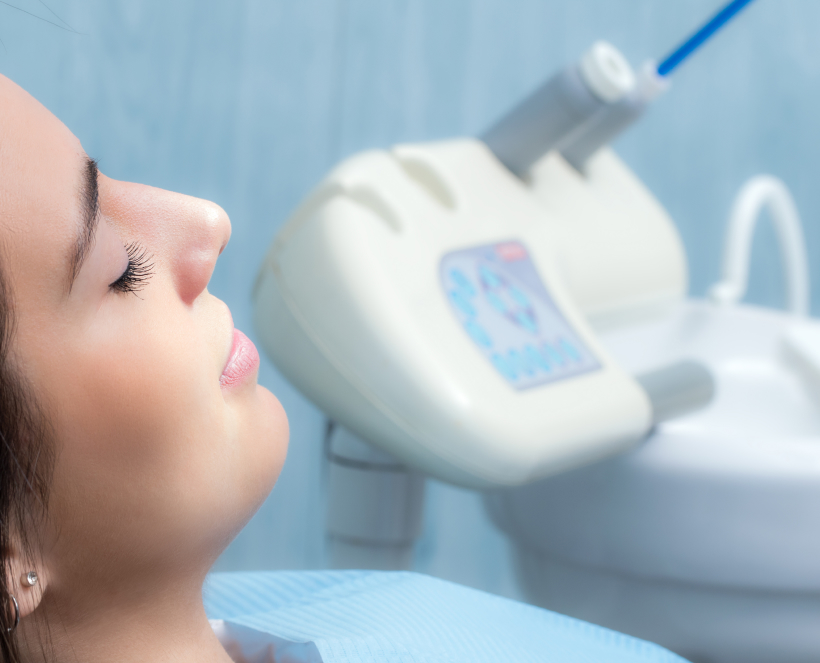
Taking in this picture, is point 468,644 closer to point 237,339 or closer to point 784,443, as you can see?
point 237,339

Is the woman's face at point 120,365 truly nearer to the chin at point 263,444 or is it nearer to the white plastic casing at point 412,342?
the chin at point 263,444

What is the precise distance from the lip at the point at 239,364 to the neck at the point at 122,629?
0.10 m

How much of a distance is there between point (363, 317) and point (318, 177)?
1.75 ft

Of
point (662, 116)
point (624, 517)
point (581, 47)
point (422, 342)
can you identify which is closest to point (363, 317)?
point (422, 342)

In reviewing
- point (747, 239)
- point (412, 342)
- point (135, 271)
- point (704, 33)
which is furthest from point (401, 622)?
point (747, 239)

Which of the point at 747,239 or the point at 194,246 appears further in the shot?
the point at 747,239

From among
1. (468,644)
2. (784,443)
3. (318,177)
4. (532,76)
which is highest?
(532,76)

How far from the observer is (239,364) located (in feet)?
1.35

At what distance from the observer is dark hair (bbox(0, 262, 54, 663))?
0.32 meters

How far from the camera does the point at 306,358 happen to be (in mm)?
651

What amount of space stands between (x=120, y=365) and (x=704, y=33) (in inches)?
28.7

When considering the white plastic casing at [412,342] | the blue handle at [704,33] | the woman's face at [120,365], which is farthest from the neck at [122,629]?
the blue handle at [704,33]

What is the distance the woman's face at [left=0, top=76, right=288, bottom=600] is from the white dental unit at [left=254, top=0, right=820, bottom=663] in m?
0.22

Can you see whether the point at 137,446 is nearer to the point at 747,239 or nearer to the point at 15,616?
the point at 15,616
